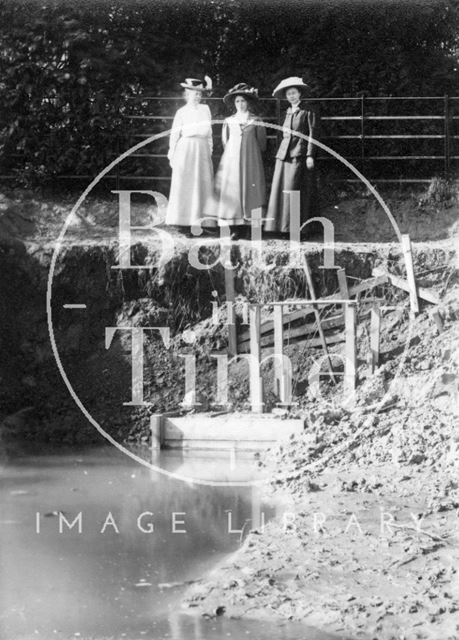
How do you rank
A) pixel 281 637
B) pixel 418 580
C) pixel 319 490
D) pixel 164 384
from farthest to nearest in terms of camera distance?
pixel 164 384, pixel 319 490, pixel 418 580, pixel 281 637

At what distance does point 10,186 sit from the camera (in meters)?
18.6

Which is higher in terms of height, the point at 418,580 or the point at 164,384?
the point at 164,384

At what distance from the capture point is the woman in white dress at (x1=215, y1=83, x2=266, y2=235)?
633 inches

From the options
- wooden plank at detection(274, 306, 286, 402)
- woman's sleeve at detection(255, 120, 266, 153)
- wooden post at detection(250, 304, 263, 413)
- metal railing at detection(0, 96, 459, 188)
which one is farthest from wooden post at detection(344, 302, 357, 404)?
metal railing at detection(0, 96, 459, 188)

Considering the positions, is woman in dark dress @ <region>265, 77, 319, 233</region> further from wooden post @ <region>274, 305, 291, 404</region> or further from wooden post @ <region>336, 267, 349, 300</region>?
wooden post @ <region>274, 305, 291, 404</region>

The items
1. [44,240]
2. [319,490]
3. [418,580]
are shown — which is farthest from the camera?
[44,240]

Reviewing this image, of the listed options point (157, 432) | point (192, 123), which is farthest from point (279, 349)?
point (192, 123)

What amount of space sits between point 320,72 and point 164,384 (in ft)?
18.1

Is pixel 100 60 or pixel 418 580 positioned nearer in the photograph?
pixel 418 580

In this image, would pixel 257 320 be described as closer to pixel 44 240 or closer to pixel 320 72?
pixel 44 240

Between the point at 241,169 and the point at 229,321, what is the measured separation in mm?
1833

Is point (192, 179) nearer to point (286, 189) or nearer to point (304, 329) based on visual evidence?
point (286, 189)

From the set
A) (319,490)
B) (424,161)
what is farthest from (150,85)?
(319,490)

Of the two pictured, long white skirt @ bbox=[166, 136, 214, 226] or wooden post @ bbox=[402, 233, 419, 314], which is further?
long white skirt @ bbox=[166, 136, 214, 226]
